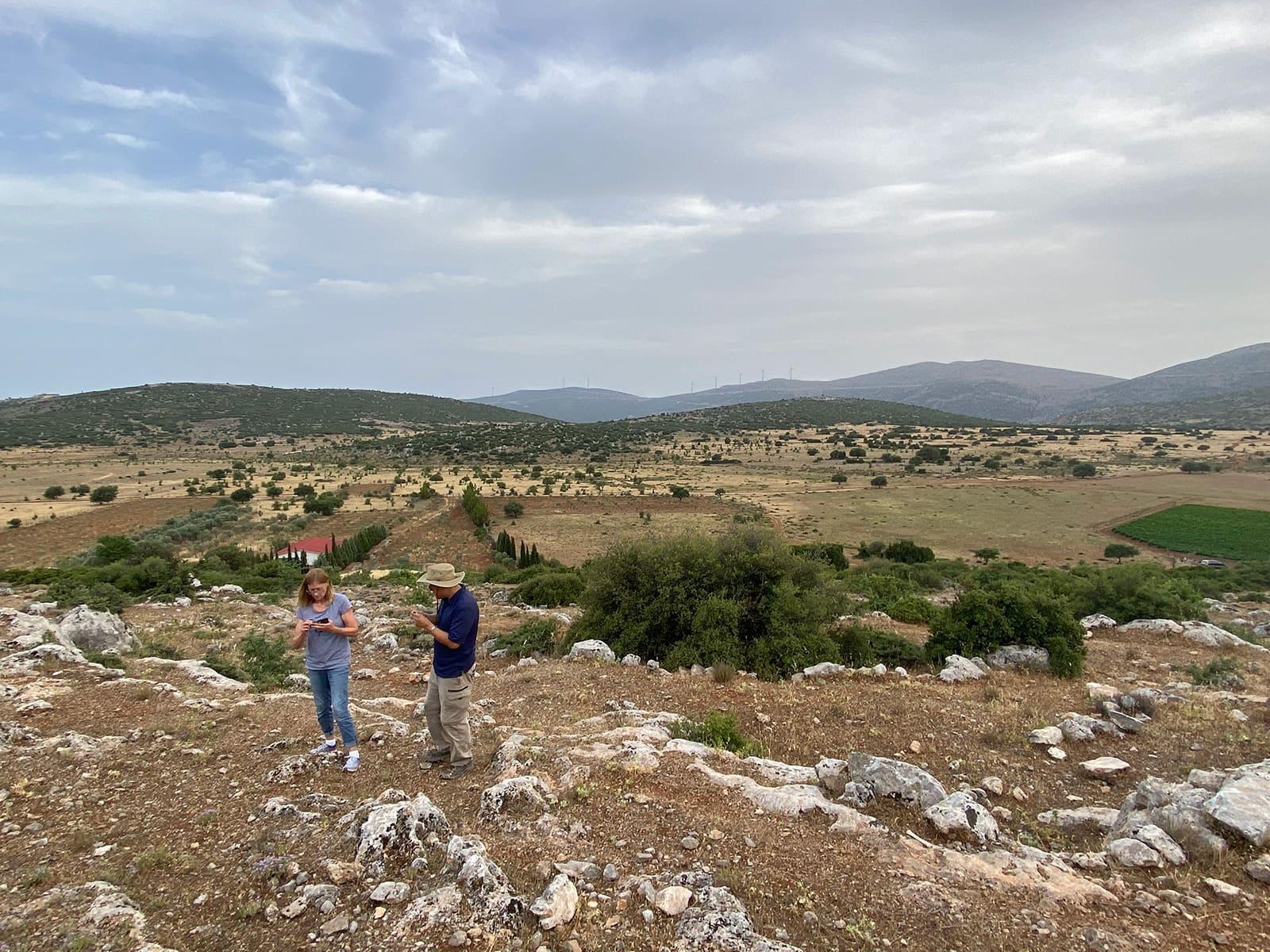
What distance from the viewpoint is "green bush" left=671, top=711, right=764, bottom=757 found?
7.34 m

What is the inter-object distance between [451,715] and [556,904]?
241 centimetres

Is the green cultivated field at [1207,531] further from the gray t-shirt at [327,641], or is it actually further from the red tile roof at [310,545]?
the red tile roof at [310,545]

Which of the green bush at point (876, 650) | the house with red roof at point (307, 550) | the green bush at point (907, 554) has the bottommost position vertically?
the green bush at point (907, 554)

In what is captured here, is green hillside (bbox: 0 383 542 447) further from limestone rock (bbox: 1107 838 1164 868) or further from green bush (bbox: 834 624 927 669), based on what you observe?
limestone rock (bbox: 1107 838 1164 868)

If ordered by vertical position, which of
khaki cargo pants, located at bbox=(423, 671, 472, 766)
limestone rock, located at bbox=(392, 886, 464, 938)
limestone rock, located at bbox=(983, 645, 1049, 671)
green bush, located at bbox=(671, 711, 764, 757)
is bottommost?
limestone rock, located at bbox=(983, 645, 1049, 671)

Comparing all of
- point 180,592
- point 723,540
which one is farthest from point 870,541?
point 180,592

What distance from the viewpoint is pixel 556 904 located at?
4.10 metres

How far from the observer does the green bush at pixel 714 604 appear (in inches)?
446

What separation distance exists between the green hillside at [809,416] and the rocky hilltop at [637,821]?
Answer: 11917cm

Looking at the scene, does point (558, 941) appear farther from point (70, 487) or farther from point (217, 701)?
point (70, 487)

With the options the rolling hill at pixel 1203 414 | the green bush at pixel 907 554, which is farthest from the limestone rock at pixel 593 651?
the rolling hill at pixel 1203 414

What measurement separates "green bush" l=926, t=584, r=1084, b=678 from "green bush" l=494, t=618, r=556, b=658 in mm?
7597

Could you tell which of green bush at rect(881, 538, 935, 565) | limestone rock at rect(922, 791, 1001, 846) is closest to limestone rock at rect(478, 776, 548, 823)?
limestone rock at rect(922, 791, 1001, 846)

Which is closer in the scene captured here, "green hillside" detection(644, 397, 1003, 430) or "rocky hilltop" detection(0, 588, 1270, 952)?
"rocky hilltop" detection(0, 588, 1270, 952)
